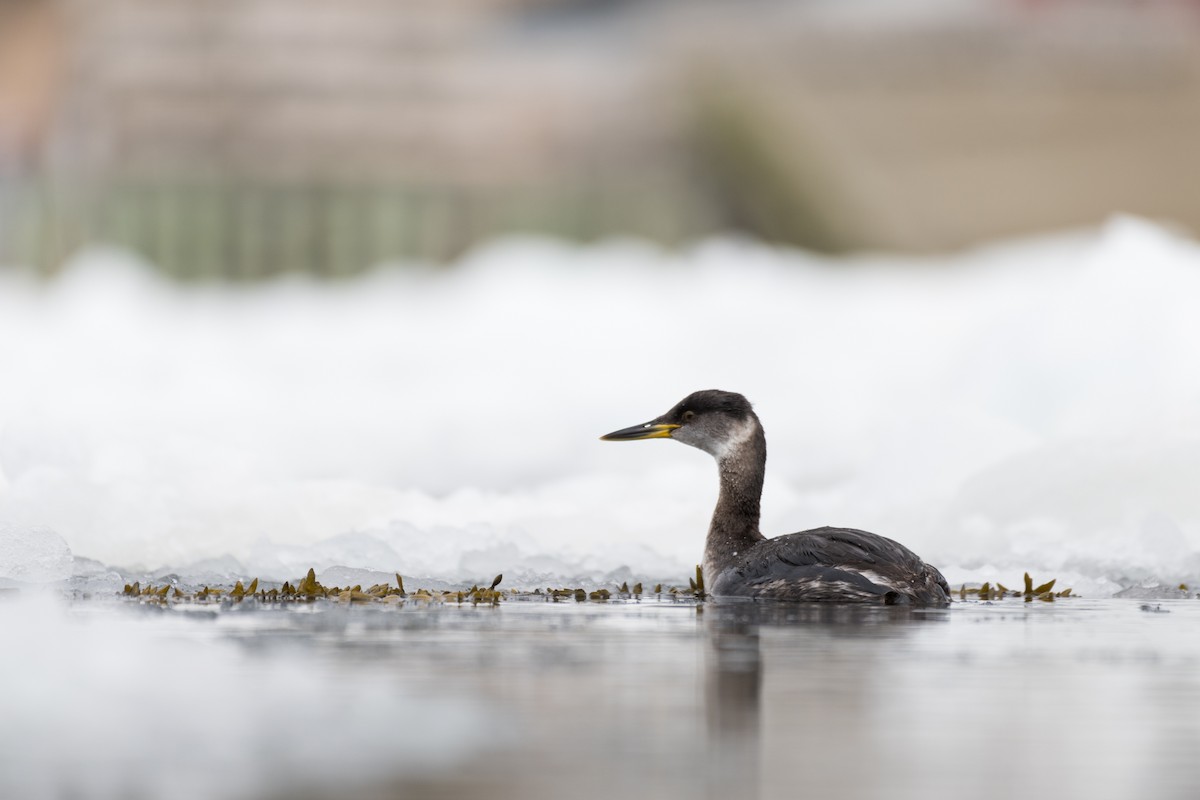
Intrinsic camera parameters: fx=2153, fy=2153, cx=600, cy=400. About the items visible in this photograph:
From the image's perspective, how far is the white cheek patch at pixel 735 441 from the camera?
10.4 metres

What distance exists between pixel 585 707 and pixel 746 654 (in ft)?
4.32

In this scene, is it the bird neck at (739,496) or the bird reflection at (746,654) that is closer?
the bird reflection at (746,654)

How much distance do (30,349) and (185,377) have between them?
4.35ft

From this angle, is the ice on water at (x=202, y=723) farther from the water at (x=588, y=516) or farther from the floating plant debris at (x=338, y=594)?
the floating plant debris at (x=338, y=594)

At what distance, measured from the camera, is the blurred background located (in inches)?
738

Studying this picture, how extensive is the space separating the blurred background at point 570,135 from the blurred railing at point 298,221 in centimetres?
2

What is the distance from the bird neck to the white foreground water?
1.31ft

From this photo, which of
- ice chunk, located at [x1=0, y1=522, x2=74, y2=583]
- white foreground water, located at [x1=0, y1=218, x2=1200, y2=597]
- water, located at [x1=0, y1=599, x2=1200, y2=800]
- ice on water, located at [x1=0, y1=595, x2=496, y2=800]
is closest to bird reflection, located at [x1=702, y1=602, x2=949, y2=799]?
water, located at [x1=0, y1=599, x2=1200, y2=800]

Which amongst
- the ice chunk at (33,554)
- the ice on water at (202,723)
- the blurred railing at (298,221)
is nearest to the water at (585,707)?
the ice on water at (202,723)

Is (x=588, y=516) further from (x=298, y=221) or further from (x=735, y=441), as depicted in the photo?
(x=298, y=221)

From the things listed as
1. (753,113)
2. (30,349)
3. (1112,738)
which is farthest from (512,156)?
(1112,738)

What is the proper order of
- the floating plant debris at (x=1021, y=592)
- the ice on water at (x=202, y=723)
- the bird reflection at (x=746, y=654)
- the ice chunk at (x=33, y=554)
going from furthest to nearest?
the floating plant debris at (x=1021, y=592), the ice chunk at (x=33, y=554), the bird reflection at (x=746, y=654), the ice on water at (x=202, y=723)

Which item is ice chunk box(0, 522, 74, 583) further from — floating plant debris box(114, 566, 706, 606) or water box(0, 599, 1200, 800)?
water box(0, 599, 1200, 800)

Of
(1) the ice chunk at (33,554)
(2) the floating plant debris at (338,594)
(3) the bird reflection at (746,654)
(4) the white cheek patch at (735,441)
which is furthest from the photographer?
(4) the white cheek patch at (735,441)
